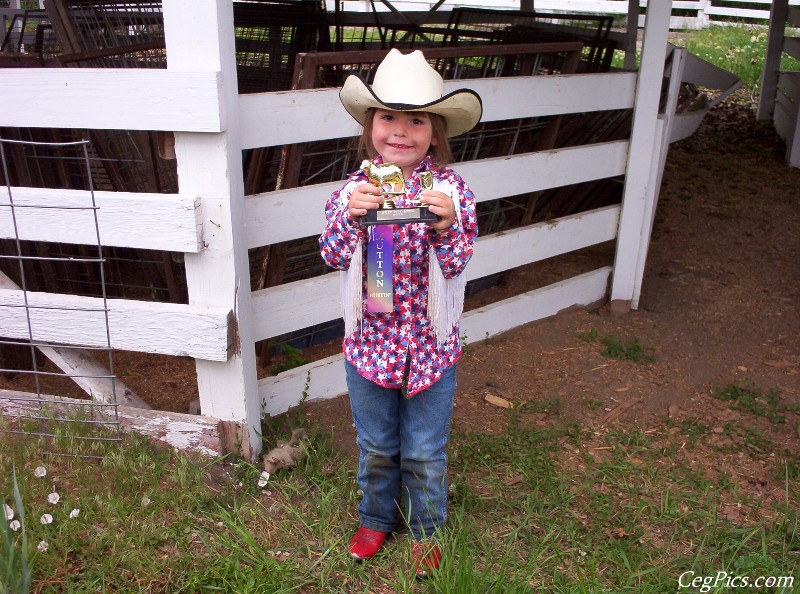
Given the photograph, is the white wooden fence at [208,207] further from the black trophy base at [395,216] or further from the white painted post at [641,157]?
the white painted post at [641,157]

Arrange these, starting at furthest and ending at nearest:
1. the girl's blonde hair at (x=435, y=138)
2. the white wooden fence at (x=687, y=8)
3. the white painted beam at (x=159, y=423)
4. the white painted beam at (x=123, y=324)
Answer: the white wooden fence at (x=687, y=8) → the white painted beam at (x=159, y=423) → the white painted beam at (x=123, y=324) → the girl's blonde hair at (x=435, y=138)

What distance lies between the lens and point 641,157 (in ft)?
15.2

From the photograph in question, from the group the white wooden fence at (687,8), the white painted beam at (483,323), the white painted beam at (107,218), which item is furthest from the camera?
the white wooden fence at (687,8)

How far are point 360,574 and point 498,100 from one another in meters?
2.31

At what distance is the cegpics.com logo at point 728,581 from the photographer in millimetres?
2539

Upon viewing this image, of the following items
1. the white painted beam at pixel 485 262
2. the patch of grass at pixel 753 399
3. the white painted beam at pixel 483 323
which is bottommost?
the patch of grass at pixel 753 399

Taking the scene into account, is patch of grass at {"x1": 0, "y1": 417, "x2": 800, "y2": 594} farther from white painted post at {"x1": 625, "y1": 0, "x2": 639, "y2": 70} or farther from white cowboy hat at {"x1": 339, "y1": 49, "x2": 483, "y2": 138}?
white painted post at {"x1": 625, "y1": 0, "x2": 639, "y2": 70}

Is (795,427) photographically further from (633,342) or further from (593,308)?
(593,308)

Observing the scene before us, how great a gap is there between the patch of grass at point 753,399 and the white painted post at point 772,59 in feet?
21.6

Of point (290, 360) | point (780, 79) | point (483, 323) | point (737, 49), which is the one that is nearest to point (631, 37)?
point (780, 79)

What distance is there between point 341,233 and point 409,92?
43 cm

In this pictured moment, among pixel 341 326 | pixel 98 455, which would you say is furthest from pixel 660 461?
pixel 98 455

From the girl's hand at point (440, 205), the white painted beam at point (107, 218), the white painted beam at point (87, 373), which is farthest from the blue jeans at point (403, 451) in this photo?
the white painted beam at point (87, 373)

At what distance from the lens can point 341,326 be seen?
4.32 metres
